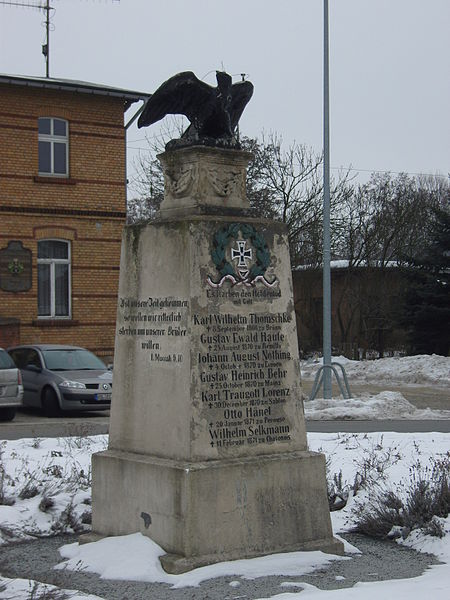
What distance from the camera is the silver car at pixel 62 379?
20.0 m

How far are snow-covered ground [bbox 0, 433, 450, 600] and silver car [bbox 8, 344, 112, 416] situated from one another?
7.40 metres

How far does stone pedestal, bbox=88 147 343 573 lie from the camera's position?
704 cm

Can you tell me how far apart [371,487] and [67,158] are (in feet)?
61.9

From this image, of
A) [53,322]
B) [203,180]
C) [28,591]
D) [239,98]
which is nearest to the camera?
[28,591]

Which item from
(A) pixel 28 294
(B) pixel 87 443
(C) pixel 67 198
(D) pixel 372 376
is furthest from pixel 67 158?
(B) pixel 87 443

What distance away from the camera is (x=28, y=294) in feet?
84.3

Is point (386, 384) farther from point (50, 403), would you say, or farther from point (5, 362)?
point (5, 362)

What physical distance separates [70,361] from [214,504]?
1468 cm

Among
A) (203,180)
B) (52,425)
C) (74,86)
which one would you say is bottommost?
(52,425)

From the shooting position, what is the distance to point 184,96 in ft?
25.6

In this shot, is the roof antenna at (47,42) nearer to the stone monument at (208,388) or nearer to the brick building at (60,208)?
the brick building at (60,208)

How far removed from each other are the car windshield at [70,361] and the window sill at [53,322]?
4.20m

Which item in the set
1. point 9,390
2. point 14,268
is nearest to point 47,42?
point 14,268

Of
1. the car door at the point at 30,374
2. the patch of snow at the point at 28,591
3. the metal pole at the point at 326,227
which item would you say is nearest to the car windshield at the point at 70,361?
the car door at the point at 30,374
